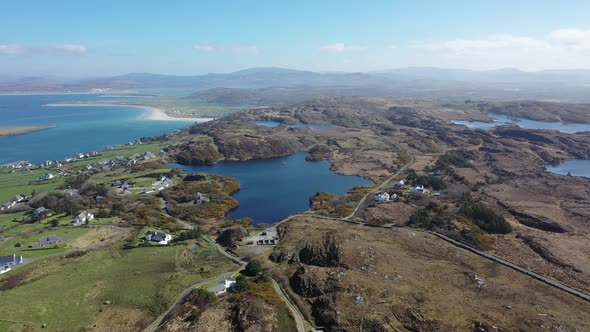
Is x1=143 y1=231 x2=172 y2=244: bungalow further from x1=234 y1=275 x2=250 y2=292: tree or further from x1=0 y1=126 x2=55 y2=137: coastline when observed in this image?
x1=0 y1=126 x2=55 y2=137: coastline

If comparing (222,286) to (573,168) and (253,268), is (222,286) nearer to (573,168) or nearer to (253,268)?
(253,268)

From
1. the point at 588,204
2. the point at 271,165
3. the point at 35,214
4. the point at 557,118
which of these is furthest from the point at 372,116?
the point at 35,214

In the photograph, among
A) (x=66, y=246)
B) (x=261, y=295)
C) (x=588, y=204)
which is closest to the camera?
(x=261, y=295)

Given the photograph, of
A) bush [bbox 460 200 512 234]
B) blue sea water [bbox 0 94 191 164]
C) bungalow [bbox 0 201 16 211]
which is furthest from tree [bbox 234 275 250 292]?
blue sea water [bbox 0 94 191 164]

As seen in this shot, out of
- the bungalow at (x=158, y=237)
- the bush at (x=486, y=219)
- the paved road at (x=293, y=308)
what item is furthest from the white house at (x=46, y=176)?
the bush at (x=486, y=219)

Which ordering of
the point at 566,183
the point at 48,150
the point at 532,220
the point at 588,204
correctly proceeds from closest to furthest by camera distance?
the point at 532,220 < the point at 588,204 < the point at 566,183 < the point at 48,150

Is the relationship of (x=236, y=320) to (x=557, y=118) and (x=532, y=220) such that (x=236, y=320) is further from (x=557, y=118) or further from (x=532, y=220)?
(x=557, y=118)

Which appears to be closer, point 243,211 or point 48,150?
point 243,211
